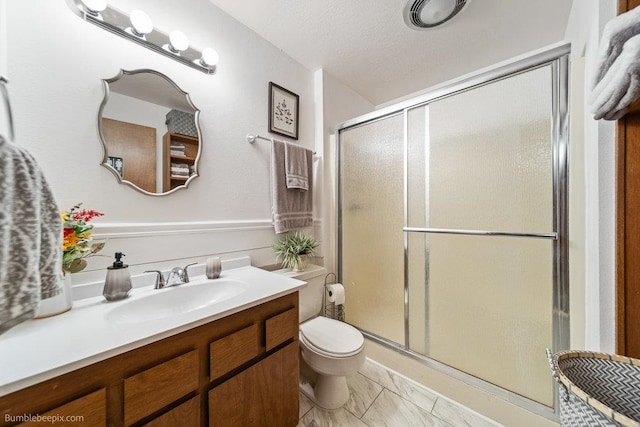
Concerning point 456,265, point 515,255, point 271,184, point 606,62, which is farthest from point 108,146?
point 515,255

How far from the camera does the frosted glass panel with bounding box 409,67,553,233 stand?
45.5 inches

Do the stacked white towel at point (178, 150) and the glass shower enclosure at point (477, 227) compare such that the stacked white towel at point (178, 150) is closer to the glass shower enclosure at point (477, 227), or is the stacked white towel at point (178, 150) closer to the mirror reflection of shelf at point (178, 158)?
the mirror reflection of shelf at point (178, 158)

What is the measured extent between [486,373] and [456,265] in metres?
0.62

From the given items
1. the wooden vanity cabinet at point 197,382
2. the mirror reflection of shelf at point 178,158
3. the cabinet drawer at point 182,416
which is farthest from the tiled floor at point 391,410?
the mirror reflection of shelf at point 178,158

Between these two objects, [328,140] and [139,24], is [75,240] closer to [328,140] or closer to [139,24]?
[139,24]

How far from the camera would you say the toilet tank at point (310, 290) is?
4.96 feet

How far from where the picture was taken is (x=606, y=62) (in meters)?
0.56

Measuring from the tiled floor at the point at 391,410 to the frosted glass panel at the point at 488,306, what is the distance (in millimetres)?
223

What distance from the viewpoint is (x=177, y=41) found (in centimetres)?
114

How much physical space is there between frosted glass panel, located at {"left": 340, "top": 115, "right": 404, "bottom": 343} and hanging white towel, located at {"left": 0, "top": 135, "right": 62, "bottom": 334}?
167 cm

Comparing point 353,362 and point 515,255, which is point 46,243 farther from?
point 515,255

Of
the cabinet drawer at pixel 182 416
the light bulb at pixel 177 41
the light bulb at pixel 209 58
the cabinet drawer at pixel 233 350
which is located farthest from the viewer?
the light bulb at pixel 209 58

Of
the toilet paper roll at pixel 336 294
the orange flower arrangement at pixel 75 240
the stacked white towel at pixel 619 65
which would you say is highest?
the stacked white towel at pixel 619 65

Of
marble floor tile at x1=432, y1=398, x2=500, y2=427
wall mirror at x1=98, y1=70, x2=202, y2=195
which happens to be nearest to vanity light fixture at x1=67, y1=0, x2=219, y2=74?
wall mirror at x1=98, y1=70, x2=202, y2=195
